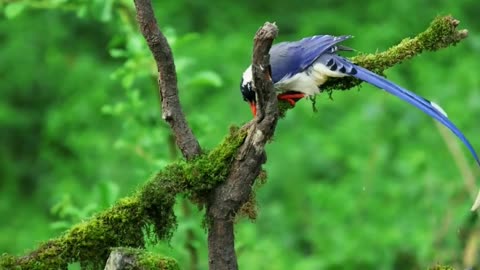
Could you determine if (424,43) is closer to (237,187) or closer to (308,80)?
(308,80)

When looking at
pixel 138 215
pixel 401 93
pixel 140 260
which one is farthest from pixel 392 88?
pixel 140 260

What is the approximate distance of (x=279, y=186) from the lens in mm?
7727

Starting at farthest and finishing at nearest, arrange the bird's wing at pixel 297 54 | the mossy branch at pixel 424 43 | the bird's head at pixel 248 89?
the bird's wing at pixel 297 54, the bird's head at pixel 248 89, the mossy branch at pixel 424 43

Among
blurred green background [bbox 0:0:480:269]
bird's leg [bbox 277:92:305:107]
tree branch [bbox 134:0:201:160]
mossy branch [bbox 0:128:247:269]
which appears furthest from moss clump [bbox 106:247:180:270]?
blurred green background [bbox 0:0:480:269]

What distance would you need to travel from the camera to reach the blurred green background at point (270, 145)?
17.3 feet

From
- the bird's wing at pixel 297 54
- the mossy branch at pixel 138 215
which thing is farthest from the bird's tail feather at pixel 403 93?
the mossy branch at pixel 138 215

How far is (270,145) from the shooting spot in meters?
7.61

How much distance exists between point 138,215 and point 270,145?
4.20 metres

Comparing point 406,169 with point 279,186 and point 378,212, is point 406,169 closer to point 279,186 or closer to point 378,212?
point 378,212

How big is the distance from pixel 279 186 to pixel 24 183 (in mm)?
2365

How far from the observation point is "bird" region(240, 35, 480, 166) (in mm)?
3959

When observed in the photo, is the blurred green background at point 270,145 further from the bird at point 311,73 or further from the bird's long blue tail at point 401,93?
the bird's long blue tail at point 401,93

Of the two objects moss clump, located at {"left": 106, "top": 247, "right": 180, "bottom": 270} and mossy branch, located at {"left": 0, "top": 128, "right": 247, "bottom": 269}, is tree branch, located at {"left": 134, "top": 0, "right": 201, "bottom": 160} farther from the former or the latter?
moss clump, located at {"left": 106, "top": 247, "right": 180, "bottom": 270}

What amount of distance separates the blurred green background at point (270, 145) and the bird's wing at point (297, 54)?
25.4 inches
